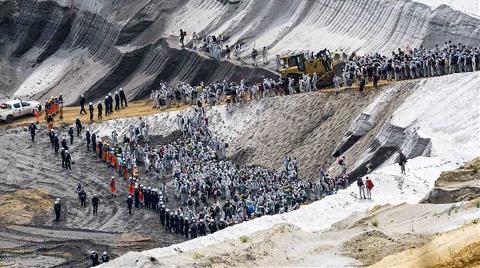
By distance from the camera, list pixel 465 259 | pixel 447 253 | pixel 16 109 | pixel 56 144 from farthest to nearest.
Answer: pixel 16 109
pixel 56 144
pixel 447 253
pixel 465 259

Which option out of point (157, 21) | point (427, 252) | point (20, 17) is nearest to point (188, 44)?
point (157, 21)

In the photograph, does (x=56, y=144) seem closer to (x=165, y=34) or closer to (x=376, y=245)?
(x=165, y=34)

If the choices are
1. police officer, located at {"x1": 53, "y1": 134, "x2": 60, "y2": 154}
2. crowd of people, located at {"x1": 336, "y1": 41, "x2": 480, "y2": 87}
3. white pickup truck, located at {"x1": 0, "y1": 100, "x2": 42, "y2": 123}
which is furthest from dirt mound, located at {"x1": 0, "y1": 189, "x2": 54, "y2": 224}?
crowd of people, located at {"x1": 336, "y1": 41, "x2": 480, "y2": 87}

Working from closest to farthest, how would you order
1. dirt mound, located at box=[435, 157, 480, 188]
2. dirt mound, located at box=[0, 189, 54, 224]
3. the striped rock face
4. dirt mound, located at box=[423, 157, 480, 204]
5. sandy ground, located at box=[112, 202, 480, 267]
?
sandy ground, located at box=[112, 202, 480, 267] → dirt mound, located at box=[423, 157, 480, 204] → dirt mound, located at box=[435, 157, 480, 188] → dirt mound, located at box=[0, 189, 54, 224] → the striped rock face

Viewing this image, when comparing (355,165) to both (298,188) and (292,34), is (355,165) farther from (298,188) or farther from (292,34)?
(292,34)

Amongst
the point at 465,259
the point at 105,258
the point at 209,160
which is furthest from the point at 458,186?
the point at 209,160

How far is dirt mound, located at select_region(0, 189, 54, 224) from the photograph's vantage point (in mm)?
41594

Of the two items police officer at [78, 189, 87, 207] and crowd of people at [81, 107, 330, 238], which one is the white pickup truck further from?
police officer at [78, 189, 87, 207]

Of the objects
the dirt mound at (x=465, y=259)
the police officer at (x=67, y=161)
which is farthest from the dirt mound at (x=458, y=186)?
the police officer at (x=67, y=161)

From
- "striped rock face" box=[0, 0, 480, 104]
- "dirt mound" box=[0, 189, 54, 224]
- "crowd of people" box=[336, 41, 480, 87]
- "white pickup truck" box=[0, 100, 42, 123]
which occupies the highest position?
"striped rock face" box=[0, 0, 480, 104]

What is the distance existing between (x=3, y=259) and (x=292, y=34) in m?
24.8

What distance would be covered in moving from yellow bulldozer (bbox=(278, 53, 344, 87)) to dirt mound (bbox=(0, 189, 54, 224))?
A: 1252 centimetres

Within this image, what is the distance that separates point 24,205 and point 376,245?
21.5 metres

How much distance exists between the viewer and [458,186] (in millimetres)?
30672
